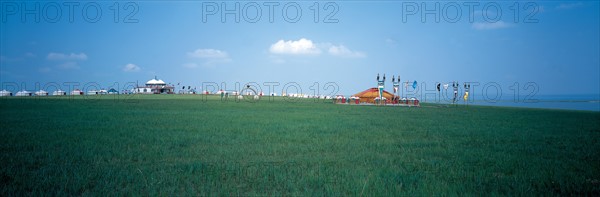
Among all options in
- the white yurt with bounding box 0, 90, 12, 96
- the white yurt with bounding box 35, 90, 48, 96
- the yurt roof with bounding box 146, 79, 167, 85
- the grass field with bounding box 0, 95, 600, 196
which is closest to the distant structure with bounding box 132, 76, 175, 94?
the yurt roof with bounding box 146, 79, 167, 85

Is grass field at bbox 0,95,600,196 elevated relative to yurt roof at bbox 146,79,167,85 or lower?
lower

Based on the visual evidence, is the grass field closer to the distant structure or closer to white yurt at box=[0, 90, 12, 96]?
white yurt at box=[0, 90, 12, 96]

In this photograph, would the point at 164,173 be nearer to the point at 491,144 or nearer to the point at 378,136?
the point at 378,136

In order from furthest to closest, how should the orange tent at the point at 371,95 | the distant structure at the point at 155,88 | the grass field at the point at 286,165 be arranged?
the distant structure at the point at 155,88 → the orange tent at the point at 371,95 → the grass field at the point at 286,165

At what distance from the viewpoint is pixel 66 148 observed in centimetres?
986

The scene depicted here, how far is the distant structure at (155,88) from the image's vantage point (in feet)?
391

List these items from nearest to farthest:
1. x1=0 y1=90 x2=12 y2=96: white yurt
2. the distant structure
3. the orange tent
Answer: the orange tent, x1=0 y1=90 x2=12 y2=96: white yurt, the distant structure

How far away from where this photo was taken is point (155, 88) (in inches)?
4705

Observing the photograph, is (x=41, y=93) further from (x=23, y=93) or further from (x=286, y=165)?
(x=286, y=165)

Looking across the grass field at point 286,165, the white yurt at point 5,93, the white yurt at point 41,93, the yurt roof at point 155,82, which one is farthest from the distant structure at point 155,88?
the grass field at point 286,165

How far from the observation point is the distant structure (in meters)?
119

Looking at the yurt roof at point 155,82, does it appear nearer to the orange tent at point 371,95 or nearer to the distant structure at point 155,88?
the distant structure at point 155,88

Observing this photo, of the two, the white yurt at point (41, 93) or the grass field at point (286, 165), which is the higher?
the white yurt at point (41, 93)

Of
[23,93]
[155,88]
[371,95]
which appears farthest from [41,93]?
[371,95]
